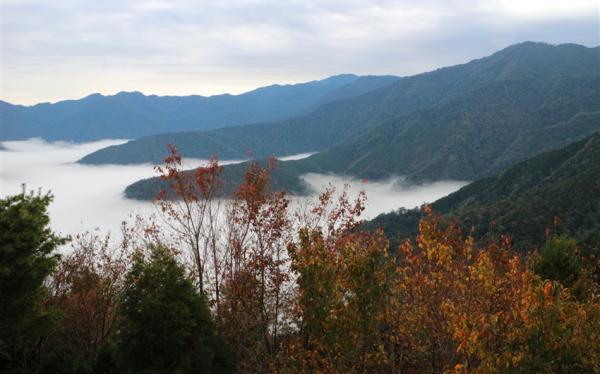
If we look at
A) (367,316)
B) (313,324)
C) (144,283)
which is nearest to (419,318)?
(367,316)

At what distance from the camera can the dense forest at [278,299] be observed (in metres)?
11.3

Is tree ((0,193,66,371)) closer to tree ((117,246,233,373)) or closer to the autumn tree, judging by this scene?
tree ((117,246,233,373))

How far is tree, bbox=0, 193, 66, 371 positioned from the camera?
18.2 m

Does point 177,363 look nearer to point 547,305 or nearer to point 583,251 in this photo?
point 547,305

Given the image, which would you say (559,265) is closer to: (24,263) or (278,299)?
(278,299)

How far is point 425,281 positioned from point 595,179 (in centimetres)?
11121

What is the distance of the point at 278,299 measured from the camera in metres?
18.4

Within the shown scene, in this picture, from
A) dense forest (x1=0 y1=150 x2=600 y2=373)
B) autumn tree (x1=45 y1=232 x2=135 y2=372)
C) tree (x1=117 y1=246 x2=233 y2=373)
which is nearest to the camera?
dense forest (x1=0 y1=150 x2=600 y2=373)

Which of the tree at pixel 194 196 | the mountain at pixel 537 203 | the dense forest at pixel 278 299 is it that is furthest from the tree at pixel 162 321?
the mountain at pixel 537 203

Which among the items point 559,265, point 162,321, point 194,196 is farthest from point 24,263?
point 559,265

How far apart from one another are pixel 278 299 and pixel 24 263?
9495 millimetres

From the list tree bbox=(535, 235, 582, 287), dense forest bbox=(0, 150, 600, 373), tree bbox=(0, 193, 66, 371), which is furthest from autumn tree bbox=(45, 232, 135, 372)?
tree bbox=(535, 235, 582, 287)

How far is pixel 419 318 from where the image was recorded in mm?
14805

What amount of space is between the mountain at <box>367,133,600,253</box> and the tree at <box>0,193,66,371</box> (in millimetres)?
44928
